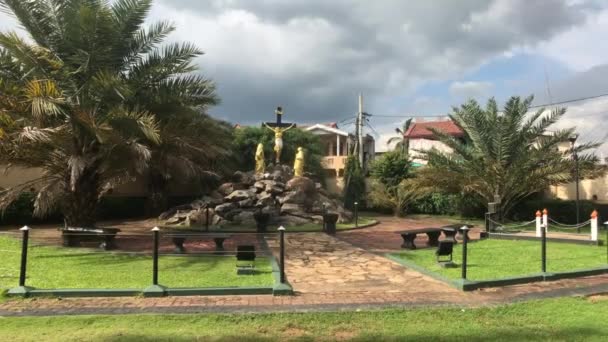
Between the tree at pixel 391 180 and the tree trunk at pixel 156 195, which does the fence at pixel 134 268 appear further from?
the tree at pixel 391 180

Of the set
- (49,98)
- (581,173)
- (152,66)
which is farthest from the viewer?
(581,173)

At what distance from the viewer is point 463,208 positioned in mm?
26375

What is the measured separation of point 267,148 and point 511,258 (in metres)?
22.8

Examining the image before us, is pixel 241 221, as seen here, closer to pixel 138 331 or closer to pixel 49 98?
pixel 49 98

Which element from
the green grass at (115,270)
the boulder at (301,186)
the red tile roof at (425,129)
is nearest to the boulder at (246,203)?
the boulder at (301,186)

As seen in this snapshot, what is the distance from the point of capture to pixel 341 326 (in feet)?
18.9

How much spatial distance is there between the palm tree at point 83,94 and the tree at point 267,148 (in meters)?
17.4

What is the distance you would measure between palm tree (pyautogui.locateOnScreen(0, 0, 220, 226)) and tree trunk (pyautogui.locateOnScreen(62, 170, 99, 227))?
1.0 inches

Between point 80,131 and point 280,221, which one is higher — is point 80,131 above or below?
above

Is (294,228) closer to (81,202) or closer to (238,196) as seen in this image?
(238,196)

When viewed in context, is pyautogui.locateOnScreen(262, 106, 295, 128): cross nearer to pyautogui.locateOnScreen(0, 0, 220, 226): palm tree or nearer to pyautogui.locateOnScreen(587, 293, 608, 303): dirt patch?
pyautogui.locateOnScreen(0, 0, 220, 226): palm tree

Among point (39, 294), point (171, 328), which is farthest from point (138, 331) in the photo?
point (39, 294)

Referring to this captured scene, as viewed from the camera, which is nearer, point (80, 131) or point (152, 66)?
point (80, 131)

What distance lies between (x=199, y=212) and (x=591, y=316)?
16.1 m
